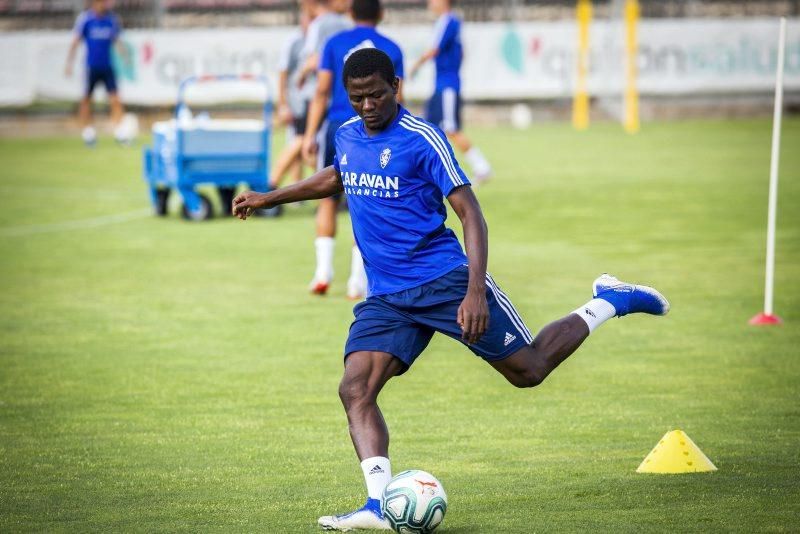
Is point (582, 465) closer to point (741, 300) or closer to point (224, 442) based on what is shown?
point (224, 442)

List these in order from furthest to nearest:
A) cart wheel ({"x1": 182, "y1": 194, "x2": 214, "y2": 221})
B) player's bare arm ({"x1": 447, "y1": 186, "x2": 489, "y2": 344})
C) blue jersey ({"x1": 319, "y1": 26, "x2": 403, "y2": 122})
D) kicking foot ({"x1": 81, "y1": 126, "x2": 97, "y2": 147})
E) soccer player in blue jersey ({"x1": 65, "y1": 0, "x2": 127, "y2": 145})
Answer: soccer player in blue jersey ({"x1": 65, "y1": 0, "x2": 127, "y2": 145})
kicking foot ({"x1": 81, "y1": 126, "x2": 97, "y2": 147})
cart wheel ({"x1": 182, "y1": 194, "x2": 214, "y2": 221})
blue jersey ({"x1": 319, "y1": 26, "x2": 403, "y2": 122})
player's bare arm ({"x1": 447, "y1": 186, "x2": 489, "y2": 344})

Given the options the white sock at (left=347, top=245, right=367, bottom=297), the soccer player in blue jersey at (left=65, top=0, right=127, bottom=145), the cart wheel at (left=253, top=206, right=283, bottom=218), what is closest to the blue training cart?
the cart wheel at (left=253, top=206, right=283, bottom=218)

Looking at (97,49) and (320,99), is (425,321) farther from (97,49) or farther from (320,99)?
(97,49)

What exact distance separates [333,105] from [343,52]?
54 centimetres

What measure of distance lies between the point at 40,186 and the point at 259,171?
5.44 m

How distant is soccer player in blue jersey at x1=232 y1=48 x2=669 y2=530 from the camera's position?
5.78 m

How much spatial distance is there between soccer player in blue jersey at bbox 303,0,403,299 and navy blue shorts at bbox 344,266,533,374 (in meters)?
5.39

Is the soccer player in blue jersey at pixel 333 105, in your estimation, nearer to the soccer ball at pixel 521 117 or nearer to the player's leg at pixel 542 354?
the player's leg at pixel 542 354

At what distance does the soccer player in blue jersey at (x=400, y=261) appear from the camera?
578cm

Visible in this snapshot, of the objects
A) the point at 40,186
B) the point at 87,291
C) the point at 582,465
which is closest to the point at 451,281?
the point at 582,465

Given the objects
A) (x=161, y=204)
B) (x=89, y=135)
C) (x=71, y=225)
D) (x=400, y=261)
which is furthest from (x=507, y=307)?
(x=89, y=135)

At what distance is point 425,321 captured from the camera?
597 cm

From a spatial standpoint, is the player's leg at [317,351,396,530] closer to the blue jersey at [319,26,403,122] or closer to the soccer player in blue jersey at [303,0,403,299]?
the soccer player in blue jersey at [303,0,403,299]

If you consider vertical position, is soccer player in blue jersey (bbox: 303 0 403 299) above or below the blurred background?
above
